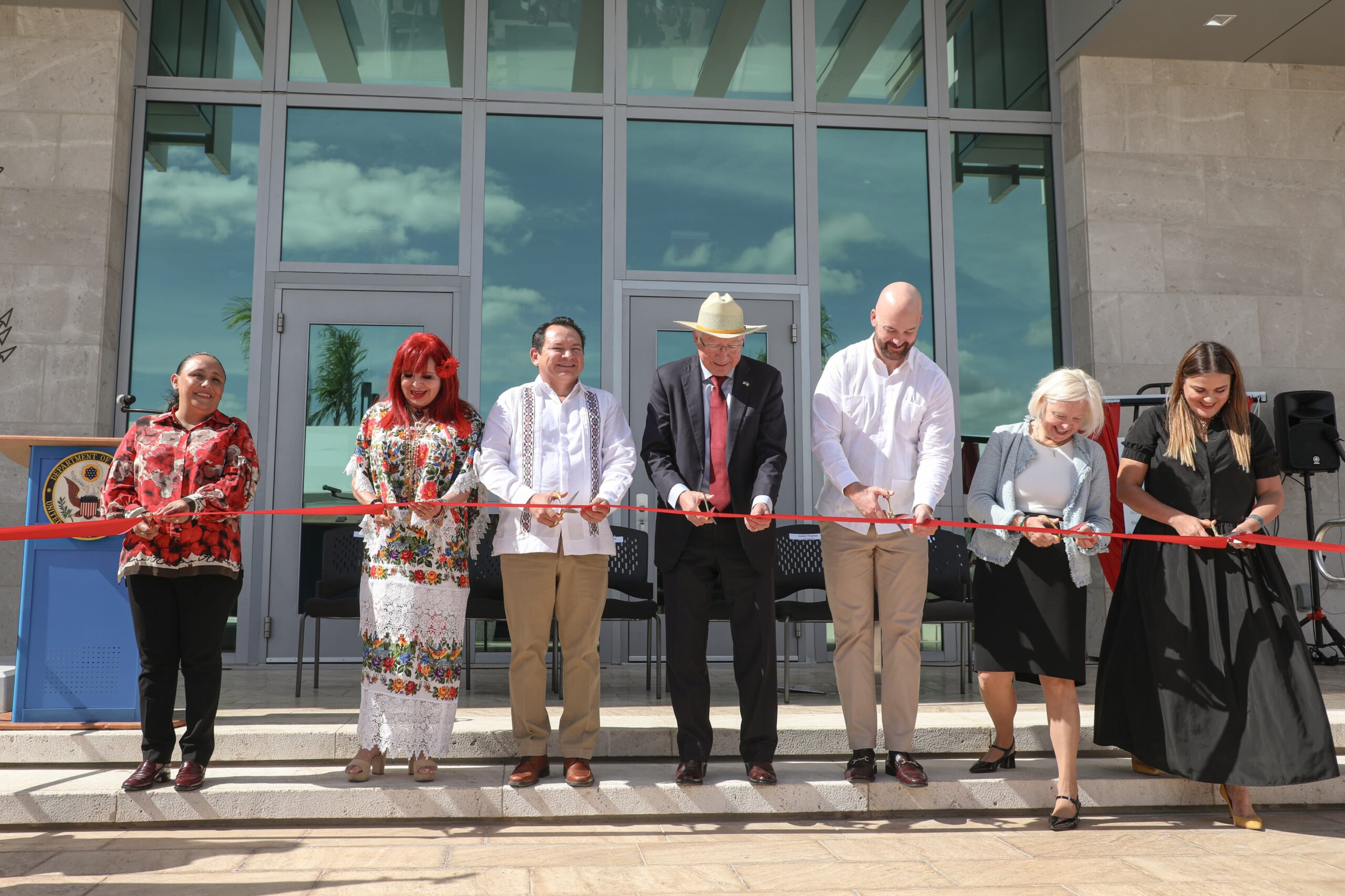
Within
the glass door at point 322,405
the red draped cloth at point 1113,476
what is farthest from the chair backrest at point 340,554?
the red draped cloth at point 1113,476

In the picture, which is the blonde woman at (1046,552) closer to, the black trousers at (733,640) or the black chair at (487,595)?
the black trousers at (733,640)

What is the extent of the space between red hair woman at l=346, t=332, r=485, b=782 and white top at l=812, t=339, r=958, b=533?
4.17 feet

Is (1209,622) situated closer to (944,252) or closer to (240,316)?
(944,252)

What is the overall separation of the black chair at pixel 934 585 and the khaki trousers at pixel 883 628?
1.13 meters

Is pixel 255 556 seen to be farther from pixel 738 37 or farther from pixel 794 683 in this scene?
pixel 738 37

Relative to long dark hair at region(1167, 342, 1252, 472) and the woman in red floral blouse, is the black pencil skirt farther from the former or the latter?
the woman in red floral blouse

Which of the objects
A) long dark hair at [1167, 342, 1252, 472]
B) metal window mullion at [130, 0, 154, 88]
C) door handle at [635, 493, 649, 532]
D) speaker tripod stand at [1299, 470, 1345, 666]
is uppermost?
metal window mullion at [130, 0, 154, 88]

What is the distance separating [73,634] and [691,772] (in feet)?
8.06

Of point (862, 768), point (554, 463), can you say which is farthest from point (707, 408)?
point (862, 768)

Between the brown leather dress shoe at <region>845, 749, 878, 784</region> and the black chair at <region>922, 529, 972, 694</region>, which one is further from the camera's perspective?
the black chair at <region>922, 529, 972, 694</region>

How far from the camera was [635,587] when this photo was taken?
5.55 meters

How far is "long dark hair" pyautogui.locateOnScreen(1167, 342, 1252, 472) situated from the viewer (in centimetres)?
374

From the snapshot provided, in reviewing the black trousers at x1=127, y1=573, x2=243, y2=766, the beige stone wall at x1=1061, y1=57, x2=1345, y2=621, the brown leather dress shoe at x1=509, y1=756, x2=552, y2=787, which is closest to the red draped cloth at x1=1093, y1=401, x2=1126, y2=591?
the beige stone wall at x1=1061, y1=57, x2=1345, y2=621

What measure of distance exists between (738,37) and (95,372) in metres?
4.59
